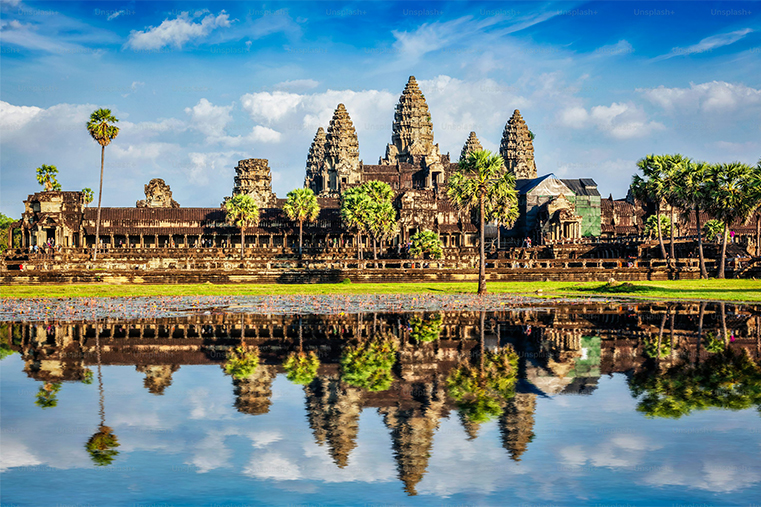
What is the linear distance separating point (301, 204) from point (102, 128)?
3096 cm

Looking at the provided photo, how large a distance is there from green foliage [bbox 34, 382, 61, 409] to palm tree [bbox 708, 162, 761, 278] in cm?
5853

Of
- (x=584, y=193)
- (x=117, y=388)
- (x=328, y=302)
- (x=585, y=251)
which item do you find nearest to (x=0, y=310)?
(x=328, y=302)

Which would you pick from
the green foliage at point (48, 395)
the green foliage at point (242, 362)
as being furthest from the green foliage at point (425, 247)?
the green foliage at point (48, 395)

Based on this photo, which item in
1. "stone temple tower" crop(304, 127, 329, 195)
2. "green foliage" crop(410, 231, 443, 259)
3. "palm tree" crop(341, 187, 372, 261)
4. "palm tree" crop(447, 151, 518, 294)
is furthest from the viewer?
"stone temple tower" crop(304, 127, 329, 195)

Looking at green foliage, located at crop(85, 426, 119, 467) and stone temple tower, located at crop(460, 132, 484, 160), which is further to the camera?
stone temple tower, located at crop(460, 132, 484, 160)

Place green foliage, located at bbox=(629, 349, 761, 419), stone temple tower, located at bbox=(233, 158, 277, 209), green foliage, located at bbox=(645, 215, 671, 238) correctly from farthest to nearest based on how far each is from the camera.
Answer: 1. stone temple tower, located at bbox=(233, 158, 277, 209)
2. green foliage, located at bbox=(645, 215, 671, 238)
3. green foliage, located at bbox=(629, 349, 761, 419)

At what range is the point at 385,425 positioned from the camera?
11742mm

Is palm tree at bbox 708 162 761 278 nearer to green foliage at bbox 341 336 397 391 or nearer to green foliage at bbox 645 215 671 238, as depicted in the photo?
green foliage at bbox 645 215 671 238

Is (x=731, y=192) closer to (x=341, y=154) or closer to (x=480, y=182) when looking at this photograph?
(x=480, y=182)

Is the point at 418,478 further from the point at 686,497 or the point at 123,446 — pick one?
the point at 123,446

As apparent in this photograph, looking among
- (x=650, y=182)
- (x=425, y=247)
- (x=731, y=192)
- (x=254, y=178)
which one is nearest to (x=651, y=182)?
(x=650, y=182)

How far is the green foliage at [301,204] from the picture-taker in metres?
107

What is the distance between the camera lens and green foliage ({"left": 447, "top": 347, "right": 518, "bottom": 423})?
12586 mm

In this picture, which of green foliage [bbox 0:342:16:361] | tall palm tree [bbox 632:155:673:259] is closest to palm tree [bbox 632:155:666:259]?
tall palm tree [bbox 632:155:673:259]
